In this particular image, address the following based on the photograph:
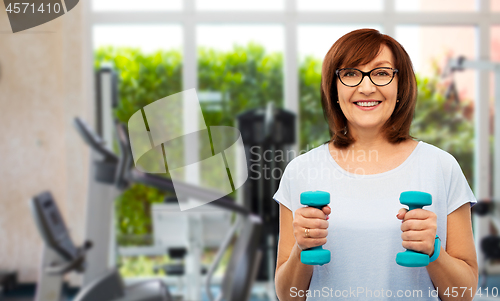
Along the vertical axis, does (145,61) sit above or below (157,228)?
above

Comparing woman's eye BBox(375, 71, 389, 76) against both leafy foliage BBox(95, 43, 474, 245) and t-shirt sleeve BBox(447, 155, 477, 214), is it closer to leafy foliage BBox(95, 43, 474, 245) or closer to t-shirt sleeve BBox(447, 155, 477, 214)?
t-shirt sleeve BBox(447, 155, 477, 214)

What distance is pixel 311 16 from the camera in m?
3.12

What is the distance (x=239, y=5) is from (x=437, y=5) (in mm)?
1624

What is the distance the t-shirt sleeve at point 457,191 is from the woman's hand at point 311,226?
22 cm

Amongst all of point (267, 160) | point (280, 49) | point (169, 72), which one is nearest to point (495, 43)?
point (280, 49)

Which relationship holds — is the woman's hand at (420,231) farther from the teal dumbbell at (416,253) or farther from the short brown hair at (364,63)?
the short brown hair at (364,63)

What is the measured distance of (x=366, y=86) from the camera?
2.16 feet

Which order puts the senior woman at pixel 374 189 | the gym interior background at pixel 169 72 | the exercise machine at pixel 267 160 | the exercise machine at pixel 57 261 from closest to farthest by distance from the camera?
the senior woman at pixel 374 189, the exercise machine at pixel 57 261, the exercise machine at pixel 267 160, the gym interior background at pixel 169 72

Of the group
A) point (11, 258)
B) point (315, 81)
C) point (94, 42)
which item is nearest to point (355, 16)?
point (315, 81)

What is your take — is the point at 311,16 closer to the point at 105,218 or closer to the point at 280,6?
the point at 280,6

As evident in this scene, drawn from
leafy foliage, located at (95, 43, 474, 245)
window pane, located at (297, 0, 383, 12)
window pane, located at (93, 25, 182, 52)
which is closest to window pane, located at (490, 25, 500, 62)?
leafy foliage, located at (95, 43, 474, 245)

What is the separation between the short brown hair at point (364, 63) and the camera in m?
0.67

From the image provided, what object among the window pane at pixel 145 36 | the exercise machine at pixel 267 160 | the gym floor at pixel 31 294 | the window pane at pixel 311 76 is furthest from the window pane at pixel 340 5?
the gym floor at pixel 31 294

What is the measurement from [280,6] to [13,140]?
236 centimetres
